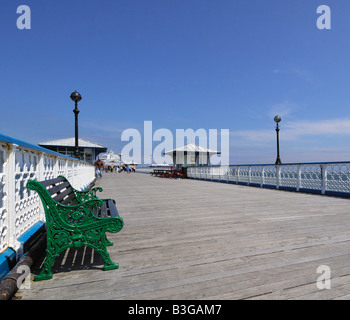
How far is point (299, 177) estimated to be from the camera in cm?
940

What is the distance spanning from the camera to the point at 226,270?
2191 mm

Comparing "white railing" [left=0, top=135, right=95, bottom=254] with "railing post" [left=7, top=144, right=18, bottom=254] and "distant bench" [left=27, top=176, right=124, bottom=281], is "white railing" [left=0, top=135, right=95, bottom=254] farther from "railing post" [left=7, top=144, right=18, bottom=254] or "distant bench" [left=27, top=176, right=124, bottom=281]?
"distant bench" [left=27, top=176, right=124, bottom=281]

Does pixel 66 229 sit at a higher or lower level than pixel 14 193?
lower

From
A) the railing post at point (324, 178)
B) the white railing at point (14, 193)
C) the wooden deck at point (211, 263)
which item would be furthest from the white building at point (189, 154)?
the white railing at point (14, 193)

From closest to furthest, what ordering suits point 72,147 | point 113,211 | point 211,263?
point 211,263 < point 113,211 < point 72,147

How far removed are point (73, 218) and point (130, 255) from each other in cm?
83

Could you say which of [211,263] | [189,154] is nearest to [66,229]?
[211,263]

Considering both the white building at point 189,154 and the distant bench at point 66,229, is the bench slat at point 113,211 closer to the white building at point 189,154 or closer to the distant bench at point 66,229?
the distant bench at point 66,229

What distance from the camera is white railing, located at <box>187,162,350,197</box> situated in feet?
25.6

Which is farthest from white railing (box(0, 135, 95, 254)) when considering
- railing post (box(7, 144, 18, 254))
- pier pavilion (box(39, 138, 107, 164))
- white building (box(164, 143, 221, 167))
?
pier pavilion (box(39, 138, 107, 164))

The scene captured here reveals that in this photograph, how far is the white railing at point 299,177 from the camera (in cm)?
780

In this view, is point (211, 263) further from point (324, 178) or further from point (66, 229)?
point (324, 178)
